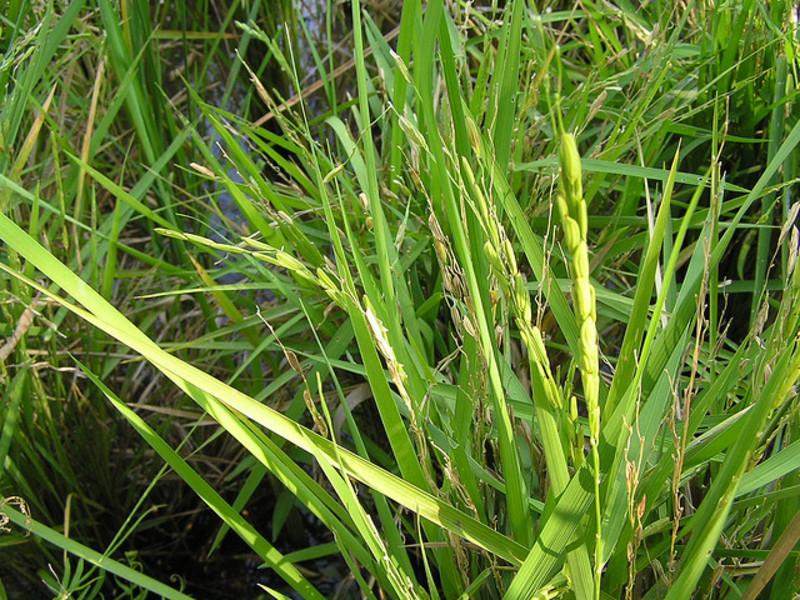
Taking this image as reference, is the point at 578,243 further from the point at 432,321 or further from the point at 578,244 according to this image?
the point at 432,321

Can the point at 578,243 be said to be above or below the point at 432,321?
above

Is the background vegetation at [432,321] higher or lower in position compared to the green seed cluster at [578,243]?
lower

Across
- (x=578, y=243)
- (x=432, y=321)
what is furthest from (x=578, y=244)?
(x=432, y=321)

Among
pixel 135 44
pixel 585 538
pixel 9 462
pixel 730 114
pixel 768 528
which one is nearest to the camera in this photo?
pixel 585 538

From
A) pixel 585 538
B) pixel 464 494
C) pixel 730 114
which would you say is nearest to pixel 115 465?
pixel 464 494

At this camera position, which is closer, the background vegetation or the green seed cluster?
the green seed cluster

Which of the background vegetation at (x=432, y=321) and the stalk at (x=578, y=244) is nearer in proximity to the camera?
the stalk at (x=578, y=244)

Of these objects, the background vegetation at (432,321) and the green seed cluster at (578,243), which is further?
the background vegetation at (432,321)

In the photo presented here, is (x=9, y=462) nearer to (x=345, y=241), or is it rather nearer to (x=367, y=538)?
(x=345, y=241)
